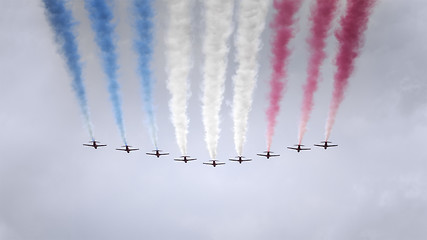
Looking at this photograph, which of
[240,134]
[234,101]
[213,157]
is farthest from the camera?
[213,157]

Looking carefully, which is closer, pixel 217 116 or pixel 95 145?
pixel 217 116

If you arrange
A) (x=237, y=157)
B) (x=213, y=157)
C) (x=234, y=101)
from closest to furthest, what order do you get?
A: (x=234, y=101), (x=213, y=157), (x=237, y=157)

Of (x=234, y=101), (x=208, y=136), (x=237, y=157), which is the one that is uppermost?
(x=234, y=101)

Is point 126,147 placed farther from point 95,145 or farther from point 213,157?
point 213,157

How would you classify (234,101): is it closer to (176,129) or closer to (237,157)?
(176,129)

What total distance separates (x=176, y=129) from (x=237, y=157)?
996cm

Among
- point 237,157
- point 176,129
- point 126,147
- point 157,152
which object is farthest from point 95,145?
point 237,157

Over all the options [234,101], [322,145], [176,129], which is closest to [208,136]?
[176,129]

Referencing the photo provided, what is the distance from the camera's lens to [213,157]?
44.9 meters

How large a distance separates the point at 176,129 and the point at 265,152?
11160mm

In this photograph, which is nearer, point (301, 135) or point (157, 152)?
point (301, 135)

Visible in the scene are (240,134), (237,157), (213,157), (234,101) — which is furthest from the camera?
(237,157)

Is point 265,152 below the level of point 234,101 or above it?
below

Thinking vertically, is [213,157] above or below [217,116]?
below
